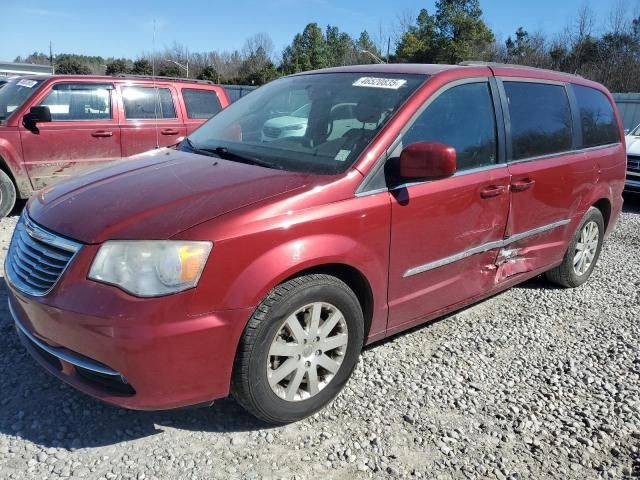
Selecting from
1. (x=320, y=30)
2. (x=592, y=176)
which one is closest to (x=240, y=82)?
(x=320, y=30)

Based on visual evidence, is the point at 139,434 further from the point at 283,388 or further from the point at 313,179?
the point at 313,179

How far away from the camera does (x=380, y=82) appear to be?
10.9 feet

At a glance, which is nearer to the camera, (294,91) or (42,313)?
(42,313)

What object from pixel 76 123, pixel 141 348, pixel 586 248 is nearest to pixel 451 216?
pixel 141 348

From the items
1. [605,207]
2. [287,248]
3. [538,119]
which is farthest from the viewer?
[605,207]

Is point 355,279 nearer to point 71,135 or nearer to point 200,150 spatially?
point 200,150

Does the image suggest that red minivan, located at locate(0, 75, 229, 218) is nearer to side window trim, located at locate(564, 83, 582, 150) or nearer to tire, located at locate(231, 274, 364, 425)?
tire, located at locate(231, 274, 364, 425)

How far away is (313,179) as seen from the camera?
8.91 ft

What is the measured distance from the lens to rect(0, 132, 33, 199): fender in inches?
248

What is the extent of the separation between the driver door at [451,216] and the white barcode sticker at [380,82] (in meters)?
0.24

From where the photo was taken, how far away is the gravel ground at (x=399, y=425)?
96.0 inches

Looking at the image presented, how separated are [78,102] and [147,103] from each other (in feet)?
2.87

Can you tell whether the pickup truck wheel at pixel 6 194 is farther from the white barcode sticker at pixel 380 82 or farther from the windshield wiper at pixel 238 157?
the white barcode sticker at pixel 380 82

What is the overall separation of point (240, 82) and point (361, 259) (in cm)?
4538
